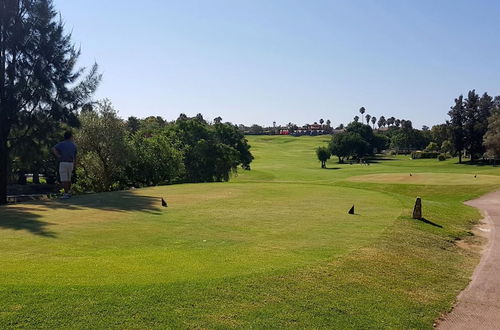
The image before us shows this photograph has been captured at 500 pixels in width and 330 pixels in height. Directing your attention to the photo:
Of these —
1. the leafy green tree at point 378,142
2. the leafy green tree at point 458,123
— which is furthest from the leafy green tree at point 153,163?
the leafy green tree at point 378,142

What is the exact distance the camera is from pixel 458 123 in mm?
107625

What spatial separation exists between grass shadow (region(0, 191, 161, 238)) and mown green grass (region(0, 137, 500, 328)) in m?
0.06

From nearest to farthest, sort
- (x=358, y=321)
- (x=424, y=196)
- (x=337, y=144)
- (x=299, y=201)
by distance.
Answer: (x=358, y=321), (x=299, y=201), (x=424, y=196), (x=337, y=144)

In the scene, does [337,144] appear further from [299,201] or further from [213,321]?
[213,321]

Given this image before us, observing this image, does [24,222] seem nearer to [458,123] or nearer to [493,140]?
[493,140]

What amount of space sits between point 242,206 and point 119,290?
11010 mm

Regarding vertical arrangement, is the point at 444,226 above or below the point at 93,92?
below

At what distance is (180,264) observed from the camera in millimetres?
8938

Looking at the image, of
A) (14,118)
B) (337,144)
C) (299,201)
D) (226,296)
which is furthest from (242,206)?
(337,144)

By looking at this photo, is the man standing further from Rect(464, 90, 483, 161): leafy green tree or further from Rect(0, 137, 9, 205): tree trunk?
Rect(464, 90, 483, 161): leafy green tree

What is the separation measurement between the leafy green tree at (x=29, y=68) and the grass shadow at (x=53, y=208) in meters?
9.03

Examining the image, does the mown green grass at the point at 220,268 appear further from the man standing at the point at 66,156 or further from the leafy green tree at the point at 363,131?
the leafy green tree at the point at 363,131

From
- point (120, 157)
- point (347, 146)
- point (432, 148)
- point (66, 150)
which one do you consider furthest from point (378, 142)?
point (66, 150)

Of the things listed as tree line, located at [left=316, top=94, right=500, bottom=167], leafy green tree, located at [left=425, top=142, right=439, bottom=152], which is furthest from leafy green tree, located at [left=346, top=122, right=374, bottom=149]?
leafy green tree, located at [left=425, top=142, right=439, bottom=152]
